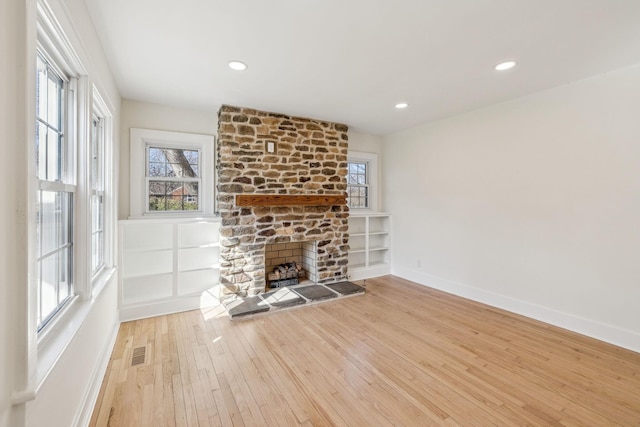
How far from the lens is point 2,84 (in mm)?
929

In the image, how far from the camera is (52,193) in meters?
1.64

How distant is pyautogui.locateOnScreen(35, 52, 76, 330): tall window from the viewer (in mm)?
1461

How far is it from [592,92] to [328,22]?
2.76m

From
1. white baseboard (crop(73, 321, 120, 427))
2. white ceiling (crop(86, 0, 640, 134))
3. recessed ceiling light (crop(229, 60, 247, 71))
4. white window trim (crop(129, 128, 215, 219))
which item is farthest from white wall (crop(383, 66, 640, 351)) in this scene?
white baseboard (crop(73, 321, 120, 427))

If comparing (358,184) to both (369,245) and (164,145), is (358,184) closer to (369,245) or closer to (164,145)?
(369,245)

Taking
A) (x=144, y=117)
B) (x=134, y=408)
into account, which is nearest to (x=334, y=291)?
(x=134, y=408)

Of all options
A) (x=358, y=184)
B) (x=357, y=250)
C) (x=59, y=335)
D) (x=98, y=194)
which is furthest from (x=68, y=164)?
(x=358, y=184)

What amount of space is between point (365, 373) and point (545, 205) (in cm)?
270

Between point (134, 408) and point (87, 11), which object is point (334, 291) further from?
point (87, 11)

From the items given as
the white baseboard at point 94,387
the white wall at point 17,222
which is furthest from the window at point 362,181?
the white wall at point 17,222

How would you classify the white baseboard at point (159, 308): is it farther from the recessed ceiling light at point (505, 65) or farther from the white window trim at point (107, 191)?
the recessed ceiling light at point (505, 65)

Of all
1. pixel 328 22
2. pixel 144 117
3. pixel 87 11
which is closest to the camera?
pixel 87 11

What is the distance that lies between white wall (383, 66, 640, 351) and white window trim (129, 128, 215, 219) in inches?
129

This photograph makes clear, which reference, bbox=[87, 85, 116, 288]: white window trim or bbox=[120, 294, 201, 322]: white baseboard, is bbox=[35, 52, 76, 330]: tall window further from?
bbox=[120, 294, 201, 322]: white baseboard
